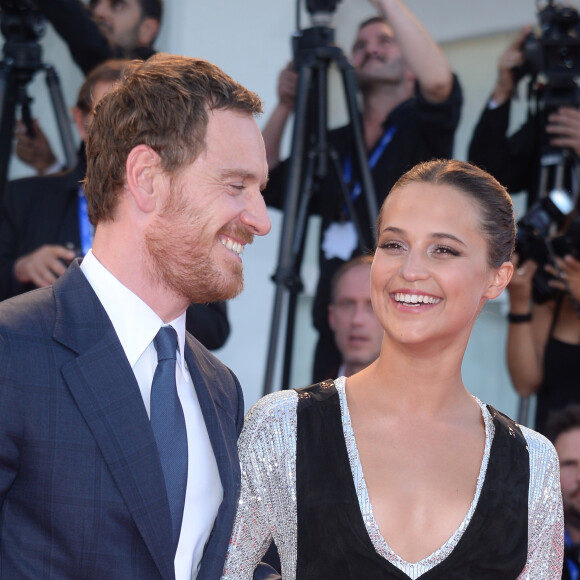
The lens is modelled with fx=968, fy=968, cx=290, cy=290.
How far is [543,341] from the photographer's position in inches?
116

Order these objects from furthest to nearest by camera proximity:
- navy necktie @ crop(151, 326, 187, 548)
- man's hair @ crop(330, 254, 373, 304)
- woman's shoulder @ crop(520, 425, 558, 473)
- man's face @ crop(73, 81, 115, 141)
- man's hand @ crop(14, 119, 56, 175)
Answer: man's hand @ crop(14, 119, 56, 175) → man's hair @ crop(330, 254, 373, 304) → man's face @ crop(73, 81, 115, 141) → woman's shoulder @ crop(520, 425, 558, 473) → navy necktie @ crop(151, 326, 187, 548)

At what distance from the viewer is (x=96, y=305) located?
1.47 m

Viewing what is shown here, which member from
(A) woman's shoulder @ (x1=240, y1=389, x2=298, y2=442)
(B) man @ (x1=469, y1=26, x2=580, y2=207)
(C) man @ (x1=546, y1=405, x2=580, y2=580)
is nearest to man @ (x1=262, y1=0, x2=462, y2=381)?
(B) man @ (x1=469, y1=26, x2=580, y2=207)

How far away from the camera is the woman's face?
1688 mm

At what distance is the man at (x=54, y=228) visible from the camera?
7.82ft

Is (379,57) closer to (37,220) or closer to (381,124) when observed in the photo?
(381,124)

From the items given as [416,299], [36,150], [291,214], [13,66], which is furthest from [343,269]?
[416,299]

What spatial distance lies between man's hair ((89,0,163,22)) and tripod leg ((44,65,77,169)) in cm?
42

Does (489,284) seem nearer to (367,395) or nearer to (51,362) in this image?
(367,395)

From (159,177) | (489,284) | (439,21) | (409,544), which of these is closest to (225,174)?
(159,177)

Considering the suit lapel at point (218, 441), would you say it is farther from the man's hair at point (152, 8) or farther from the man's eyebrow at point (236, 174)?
the man's hair at point (152, 8)

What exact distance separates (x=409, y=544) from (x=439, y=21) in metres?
3.10

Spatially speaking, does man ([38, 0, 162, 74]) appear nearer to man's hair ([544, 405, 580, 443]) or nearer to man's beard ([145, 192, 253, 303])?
man's beard ([145, 192, 253, 303])

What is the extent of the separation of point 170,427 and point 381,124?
6.16 ft
